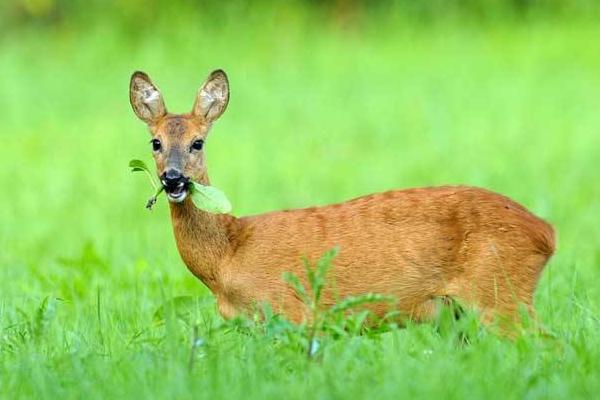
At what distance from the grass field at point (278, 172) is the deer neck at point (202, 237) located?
148mm

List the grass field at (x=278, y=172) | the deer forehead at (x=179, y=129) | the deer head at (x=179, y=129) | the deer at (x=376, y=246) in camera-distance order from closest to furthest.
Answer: the grass field at (x=278, y=172)
the deer at (x=376, y=246)
the deer head at (x=179, y=129)
the deer forehead at (x=179, y=129)

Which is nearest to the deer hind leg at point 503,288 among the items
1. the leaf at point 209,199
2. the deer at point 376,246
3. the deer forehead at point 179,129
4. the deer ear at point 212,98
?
the deer at point 376,246

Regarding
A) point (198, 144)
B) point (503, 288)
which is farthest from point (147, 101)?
point (503, 288)

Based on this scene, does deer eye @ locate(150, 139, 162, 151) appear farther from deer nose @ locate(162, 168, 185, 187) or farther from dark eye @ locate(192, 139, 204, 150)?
deer nose @ locate(162, 168, 185, 187)

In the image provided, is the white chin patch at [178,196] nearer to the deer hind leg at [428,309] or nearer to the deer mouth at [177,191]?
the deer mouth at [177,191]

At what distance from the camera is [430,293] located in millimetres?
6039

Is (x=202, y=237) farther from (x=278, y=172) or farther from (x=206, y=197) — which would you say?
(x=278, y=172)

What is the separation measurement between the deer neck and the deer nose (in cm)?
27

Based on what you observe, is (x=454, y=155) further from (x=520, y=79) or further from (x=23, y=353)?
(x=23, y=353)

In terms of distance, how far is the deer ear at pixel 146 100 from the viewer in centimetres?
666

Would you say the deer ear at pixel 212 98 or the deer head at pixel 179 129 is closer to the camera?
the deer head at pixel 179 129

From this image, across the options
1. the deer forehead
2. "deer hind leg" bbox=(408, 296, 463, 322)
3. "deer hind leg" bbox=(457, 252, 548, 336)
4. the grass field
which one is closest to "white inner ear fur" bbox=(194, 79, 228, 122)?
the deer forehead

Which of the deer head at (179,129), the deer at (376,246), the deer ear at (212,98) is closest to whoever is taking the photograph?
the deer at (376,246)

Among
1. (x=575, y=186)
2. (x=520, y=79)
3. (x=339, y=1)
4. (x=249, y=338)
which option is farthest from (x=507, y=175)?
(x=339, y=1)
